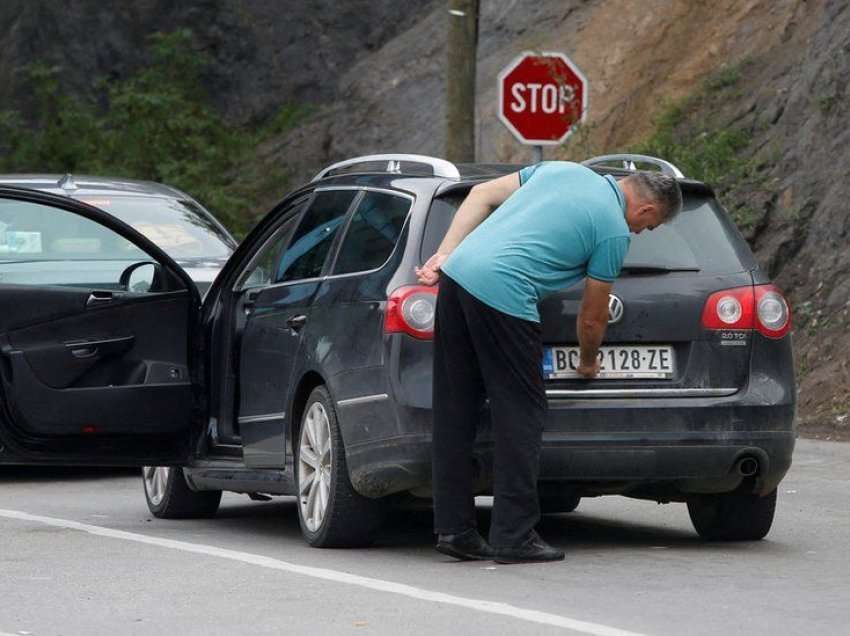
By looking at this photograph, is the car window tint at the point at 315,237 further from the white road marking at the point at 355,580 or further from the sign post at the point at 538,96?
the sign post at the point at 538,96

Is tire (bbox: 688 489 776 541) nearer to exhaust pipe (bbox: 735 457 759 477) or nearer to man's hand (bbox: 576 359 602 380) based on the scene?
exhaust pipe (bbox: 735 457 759 477)

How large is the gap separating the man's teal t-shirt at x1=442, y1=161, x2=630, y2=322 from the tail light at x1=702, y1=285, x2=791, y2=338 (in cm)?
63

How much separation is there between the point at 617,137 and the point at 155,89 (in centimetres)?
1035

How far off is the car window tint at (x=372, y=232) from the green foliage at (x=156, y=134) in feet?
55.8

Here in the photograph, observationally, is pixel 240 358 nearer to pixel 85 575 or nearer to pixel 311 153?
pixel 85 575

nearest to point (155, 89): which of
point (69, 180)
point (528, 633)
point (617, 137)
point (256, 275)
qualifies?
point (617, 137)

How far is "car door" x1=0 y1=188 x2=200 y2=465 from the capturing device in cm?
989

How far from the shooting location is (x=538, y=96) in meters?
16.8

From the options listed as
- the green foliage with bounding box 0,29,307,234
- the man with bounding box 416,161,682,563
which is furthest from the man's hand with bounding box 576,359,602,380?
the green foliage with bounding box 0,29,307,234

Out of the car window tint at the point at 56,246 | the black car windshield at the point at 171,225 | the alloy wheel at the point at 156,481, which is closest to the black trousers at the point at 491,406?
the alloy wheel at the point at 156,481

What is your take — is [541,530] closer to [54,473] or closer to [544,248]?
[544,248]

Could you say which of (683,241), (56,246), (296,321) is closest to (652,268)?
(683,241)

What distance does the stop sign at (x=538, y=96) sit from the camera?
16.7 meters

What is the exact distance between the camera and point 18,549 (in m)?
9.15
